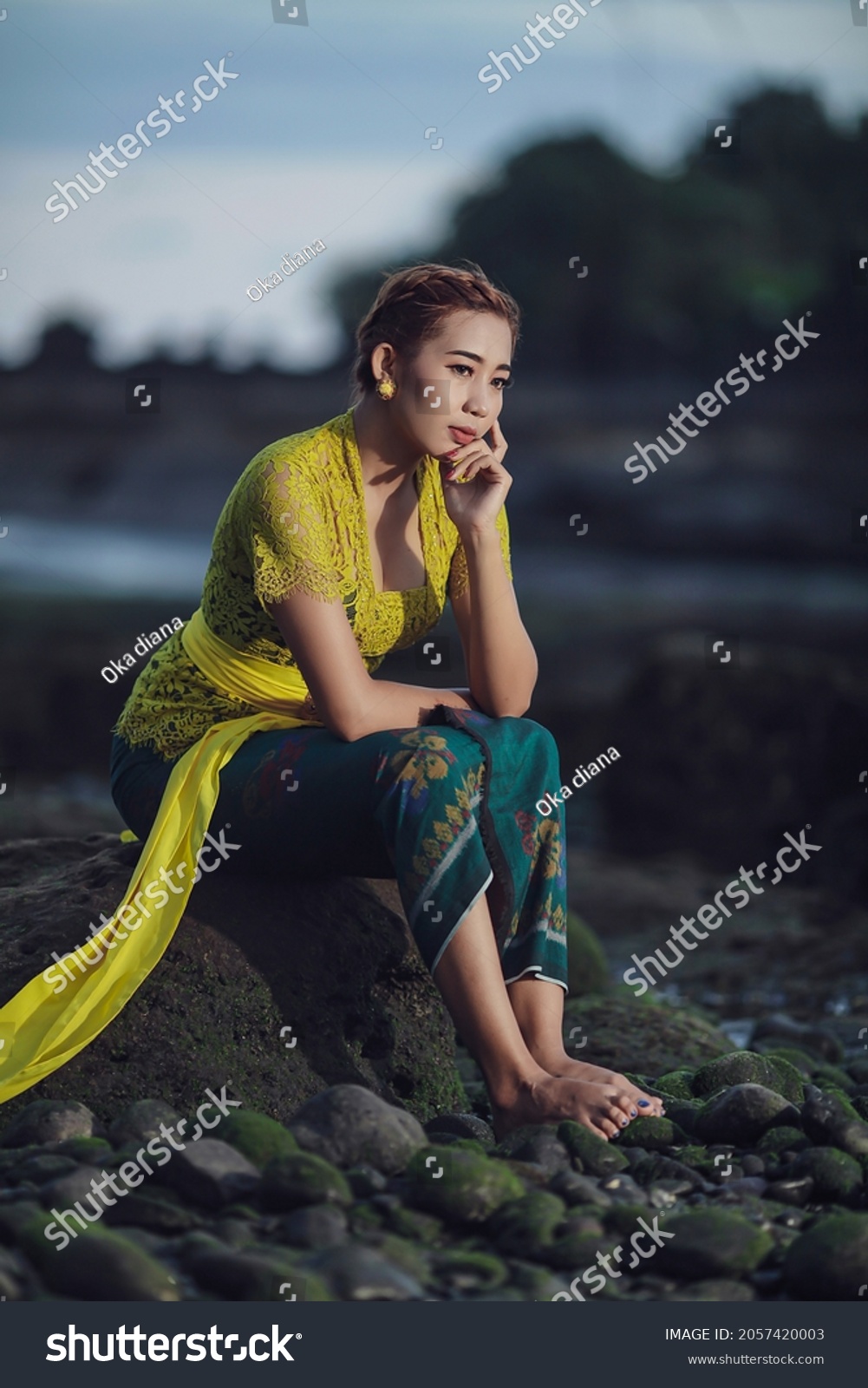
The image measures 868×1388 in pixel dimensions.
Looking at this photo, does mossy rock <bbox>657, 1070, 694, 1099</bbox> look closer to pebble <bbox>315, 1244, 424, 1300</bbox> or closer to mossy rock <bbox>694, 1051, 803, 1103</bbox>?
mossy rock <bbox>694, 1051, 803, 1103</bbox>

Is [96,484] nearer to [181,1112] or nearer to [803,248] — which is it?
[803,248]

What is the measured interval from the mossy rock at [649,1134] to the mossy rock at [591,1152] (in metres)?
0.13

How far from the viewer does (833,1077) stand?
14.8 ft

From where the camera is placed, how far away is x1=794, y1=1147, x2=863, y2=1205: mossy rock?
9.73 ft

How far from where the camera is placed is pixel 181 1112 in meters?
3.23

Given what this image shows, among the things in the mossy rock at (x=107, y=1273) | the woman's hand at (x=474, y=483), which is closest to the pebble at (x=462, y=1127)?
the mossy rock at (x=107, y=1273)

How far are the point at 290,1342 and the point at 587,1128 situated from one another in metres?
0.75

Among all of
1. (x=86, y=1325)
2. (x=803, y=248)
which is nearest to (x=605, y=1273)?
(x=86, y=1325)

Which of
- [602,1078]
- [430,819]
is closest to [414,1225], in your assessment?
[602,1078]

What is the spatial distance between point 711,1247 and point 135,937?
1.25 meters

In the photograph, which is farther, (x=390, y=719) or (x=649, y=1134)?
(x=390, y=719)

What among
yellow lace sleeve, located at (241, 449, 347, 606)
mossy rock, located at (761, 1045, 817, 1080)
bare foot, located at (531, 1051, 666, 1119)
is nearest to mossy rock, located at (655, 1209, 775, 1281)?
bare foot, located at (531, 1051, 666, 1119)

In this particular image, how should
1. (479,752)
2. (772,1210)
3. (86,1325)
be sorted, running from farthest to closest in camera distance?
(479,752)
(772,1210)
(86,1325)

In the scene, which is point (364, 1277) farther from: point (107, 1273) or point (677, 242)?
point (677, 242)
